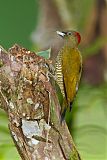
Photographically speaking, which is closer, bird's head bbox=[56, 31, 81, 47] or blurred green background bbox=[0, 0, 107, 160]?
bird's head bbox=[56, 31, 81, 47]

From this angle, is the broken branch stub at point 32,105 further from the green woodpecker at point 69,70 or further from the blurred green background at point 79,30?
the blurred green background at point 79,30

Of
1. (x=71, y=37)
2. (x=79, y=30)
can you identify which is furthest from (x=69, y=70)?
(x=79, y=30)

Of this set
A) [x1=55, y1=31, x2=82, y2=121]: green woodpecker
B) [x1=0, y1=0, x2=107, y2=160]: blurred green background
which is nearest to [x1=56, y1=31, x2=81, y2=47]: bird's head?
[x1=55, y1=31, x2=82, y2=121]: green woodpecker

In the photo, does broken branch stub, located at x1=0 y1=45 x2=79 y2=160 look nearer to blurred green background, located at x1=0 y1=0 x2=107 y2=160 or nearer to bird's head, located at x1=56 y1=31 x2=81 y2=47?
bird's head, located at x1=56 y1=31 x2=81 y2=47

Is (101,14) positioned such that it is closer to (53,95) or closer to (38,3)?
(38,3)

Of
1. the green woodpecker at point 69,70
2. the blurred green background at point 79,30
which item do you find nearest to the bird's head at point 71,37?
the green woodpecker at point 69,70

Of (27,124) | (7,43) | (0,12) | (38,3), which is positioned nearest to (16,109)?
(27,124)
